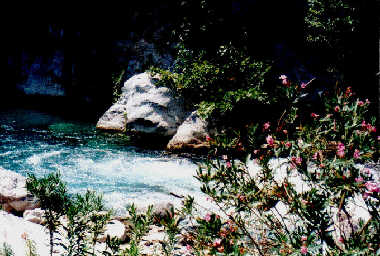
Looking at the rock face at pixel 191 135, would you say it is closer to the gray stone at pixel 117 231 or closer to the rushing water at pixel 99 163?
the rushing water at pixel 99 163

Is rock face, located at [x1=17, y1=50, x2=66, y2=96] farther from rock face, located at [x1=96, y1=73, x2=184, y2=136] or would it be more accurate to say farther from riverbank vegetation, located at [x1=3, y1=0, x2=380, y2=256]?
riverbank vegetation, located at [x1=3, y1=0, x2=380, y2=256]

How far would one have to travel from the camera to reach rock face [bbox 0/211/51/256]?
3608 mm

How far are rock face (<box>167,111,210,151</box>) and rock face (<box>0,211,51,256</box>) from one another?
5408 mm

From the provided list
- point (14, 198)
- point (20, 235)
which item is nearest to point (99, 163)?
point (14, 198)

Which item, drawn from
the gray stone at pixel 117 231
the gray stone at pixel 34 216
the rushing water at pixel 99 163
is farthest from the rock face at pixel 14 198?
the gray stone at pixel 117 231

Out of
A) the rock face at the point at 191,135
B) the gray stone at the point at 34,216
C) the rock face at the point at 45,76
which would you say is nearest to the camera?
the gray stone at the point at 34,216

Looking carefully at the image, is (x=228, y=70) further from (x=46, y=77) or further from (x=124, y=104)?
(x=46, y=77)

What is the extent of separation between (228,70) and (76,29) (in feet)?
35.8

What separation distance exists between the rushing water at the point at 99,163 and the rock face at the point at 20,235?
1.83 metres

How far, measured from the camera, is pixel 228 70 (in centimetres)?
1008

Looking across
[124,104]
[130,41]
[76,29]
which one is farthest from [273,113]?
[76,29]

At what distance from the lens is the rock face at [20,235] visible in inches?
142

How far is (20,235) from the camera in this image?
3.91m

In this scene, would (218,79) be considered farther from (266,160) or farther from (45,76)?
(45,76)
